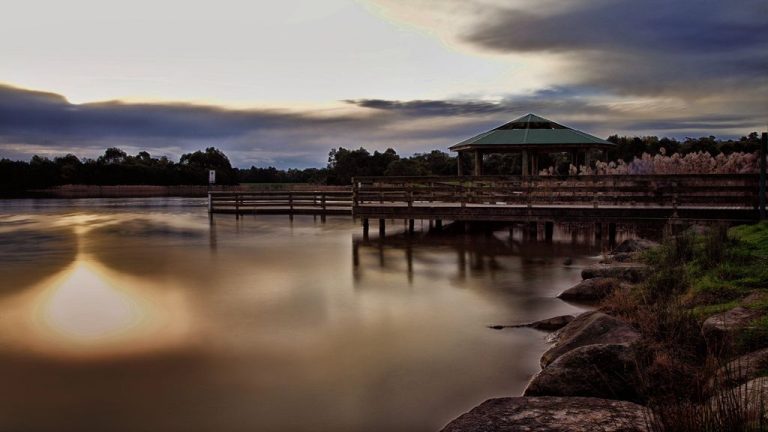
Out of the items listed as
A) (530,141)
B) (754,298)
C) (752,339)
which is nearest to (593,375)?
(752,339)

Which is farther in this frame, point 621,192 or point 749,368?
point 621,192

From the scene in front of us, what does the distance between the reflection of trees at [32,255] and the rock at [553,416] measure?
10023mm

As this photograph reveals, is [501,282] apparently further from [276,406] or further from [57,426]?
[57,426]

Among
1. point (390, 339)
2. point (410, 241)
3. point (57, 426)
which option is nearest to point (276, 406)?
point (57, 426)

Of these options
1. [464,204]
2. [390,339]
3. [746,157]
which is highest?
[746,157]

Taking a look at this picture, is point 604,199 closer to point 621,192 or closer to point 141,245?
point 621,192

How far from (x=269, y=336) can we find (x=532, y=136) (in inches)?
794

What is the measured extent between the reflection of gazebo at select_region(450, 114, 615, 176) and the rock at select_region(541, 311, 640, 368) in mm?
19074

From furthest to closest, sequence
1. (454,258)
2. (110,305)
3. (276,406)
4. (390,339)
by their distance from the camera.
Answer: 1. (454,258)
2. (110,305)
3. (390,339)
4. (276,406)

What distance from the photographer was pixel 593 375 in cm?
452

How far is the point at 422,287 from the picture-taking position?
35.0 feet

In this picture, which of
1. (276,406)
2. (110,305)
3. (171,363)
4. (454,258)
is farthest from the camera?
(454,258)

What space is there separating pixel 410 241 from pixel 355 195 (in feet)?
9.50

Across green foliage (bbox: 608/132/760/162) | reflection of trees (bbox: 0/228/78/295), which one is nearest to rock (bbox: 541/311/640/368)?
reflection of trees (bbox: 0/228/78/295)
